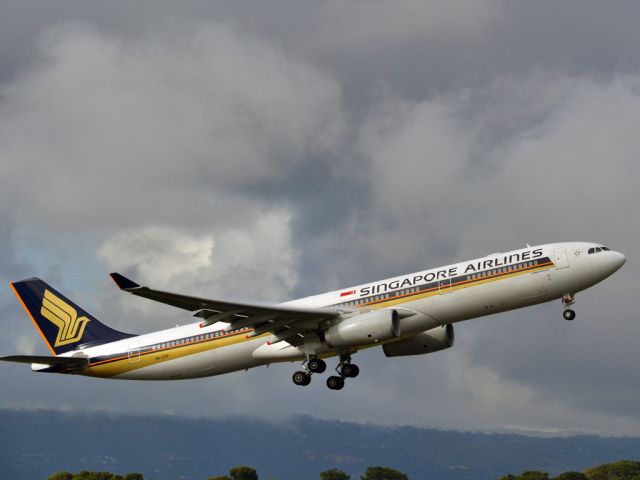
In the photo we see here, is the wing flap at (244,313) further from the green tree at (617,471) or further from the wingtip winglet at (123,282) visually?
the green tree at (617,471)

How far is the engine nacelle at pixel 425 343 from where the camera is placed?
58.2 meters

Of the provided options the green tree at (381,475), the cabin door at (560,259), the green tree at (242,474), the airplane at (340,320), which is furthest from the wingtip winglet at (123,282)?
the green tree at (381,475)

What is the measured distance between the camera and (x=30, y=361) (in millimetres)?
57156

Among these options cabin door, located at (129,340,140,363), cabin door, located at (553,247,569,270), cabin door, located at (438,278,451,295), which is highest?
cabin door, located at (553,247,569,270)

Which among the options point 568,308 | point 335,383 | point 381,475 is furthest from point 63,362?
point 381,475

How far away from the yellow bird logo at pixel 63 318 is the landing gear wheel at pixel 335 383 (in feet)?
53.2

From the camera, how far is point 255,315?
5212 cm

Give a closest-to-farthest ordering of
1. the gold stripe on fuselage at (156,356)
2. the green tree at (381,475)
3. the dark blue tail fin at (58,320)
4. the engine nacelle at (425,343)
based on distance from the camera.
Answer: the gold stripe on fuselage at (156,356) < the engine nacelle at (425,343) < the dark blue tail fin at (58,320) < the green tree at (381,475)

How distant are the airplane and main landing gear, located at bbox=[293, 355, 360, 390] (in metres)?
0.06

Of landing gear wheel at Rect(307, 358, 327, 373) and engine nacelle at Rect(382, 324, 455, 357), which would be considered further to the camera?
engine nacelle at Rect(382, 324, 455, 357)

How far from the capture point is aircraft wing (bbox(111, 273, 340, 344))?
1937 inches

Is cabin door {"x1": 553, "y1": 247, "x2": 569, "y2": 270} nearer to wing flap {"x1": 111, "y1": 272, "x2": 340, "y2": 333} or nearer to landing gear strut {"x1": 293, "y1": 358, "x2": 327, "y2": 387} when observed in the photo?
wing flap {"x1": 111, "y1": 272, "x2": 340, "y2": 333}

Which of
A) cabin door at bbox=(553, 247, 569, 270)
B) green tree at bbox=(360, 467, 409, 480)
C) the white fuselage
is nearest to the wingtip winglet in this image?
the white fuselage

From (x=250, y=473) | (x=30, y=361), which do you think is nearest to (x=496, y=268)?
(x=30, y=361)
